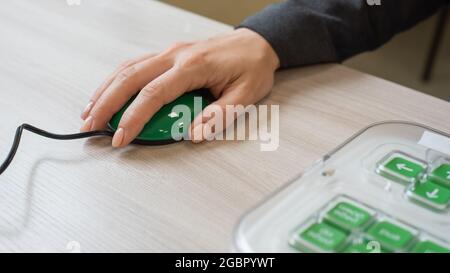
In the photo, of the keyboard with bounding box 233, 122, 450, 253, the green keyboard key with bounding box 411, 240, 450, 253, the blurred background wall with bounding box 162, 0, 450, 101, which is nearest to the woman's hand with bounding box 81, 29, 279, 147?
the keyboard with bounding box 233, 122, 450, 253

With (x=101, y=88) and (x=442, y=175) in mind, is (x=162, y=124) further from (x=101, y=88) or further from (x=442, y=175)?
(x=442, y=175)

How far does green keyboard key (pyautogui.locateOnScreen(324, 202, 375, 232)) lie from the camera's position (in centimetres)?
44

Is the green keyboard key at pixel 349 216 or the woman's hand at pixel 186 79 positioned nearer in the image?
the green keyboard key at pixel 349 216

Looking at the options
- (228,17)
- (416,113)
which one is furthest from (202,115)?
(228,17)

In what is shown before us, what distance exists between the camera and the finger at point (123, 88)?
1.89 ft

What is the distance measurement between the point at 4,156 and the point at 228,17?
1216 millimetres

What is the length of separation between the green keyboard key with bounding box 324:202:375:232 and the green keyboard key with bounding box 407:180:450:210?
2.0 inches

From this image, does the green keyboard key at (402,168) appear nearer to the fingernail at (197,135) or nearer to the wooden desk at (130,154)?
the wooden desk at (130,154)

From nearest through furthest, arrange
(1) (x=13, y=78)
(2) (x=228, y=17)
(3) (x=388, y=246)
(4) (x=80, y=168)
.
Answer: (3) (x=388, y=246) → (4) (x=80, y=168) → (1) (x=13, y=78) → (2) (x=228, y=17)

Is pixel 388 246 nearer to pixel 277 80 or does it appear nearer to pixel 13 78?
pixel 277 80

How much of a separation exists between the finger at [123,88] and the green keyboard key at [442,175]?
1.04ft

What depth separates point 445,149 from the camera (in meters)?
0.54

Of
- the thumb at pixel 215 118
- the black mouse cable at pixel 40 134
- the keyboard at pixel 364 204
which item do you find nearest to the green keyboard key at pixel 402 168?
the keyboard at pixel 364 204

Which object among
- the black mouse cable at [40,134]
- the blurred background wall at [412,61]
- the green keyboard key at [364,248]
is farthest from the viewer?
the blurred background wall at [412,61]
